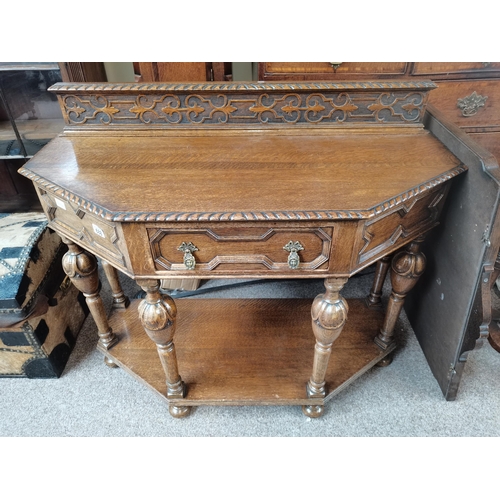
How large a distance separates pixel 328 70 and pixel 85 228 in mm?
866

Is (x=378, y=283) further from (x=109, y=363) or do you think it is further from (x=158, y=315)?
(x=109, y=363)

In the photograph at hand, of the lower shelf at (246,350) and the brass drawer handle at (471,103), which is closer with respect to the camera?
the lower shelf at (246,350)

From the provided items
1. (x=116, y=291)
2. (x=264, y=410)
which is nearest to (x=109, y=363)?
(x=116, y=291)

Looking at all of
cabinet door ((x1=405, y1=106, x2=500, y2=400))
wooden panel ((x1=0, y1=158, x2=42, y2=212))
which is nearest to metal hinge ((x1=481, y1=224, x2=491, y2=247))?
cabinet door ((x1=405, y1=106, x2=500, y2=400))

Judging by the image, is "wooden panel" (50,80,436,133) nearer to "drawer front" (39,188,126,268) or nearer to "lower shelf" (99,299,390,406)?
"drawer front" (39,188,126,268)

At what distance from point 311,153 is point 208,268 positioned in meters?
0.38

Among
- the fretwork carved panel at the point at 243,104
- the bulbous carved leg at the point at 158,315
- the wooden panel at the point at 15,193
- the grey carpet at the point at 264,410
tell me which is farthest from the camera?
the wooden panel at the point at 15,193

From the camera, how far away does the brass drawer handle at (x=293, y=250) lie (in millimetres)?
799

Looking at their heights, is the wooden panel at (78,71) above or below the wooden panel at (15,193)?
above

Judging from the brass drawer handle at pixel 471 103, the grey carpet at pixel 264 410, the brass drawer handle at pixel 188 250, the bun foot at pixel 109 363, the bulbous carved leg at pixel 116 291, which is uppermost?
the brass drawer handle at pixel 471 103

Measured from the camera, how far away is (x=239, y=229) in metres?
0.78

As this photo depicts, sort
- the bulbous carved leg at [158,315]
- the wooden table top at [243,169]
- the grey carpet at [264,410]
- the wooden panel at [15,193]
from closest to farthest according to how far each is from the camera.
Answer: the wooden table top at [243,169] < the bulbous carved leg at [158,315] < the grey carpet at [264,410] < the wooden panel at [15,193]

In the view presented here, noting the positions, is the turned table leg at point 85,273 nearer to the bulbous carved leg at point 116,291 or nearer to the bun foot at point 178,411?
the bulbous carved leg at point 116,291

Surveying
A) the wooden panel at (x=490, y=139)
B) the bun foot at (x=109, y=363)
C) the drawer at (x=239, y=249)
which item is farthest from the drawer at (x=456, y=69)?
the bun foot at (x=109, y=363)
